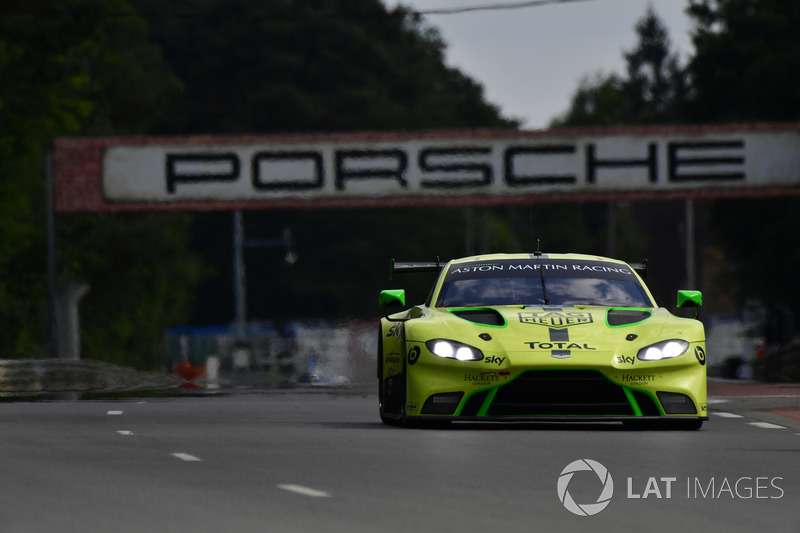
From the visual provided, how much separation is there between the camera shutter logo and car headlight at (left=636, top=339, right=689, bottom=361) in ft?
7.91

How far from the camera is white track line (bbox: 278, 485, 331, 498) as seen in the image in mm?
9930

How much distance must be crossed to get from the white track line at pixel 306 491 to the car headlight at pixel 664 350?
14.5 feet

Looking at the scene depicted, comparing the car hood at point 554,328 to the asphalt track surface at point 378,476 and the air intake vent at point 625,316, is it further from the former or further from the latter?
the asphalt track surface at point 378,476

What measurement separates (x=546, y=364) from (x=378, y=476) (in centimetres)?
318

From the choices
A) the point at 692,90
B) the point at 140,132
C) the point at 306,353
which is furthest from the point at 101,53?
the point at 692,90

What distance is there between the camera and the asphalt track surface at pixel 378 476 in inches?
352

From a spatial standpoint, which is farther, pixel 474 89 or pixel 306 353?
pixel 474 89

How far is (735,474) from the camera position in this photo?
11117mm

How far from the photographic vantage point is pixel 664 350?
46.6 ft

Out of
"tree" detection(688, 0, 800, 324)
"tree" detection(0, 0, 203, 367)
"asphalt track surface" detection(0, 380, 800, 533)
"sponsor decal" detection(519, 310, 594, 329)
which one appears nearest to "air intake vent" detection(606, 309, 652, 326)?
"sponsor decal" detection(519, 310, 594, 329)

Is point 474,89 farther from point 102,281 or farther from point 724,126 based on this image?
point 724,126

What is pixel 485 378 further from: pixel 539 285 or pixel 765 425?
pixel 765 425

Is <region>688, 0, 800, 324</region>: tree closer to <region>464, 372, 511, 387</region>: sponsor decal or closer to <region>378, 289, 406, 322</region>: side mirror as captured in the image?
<region>378, 289, 406, 322</region>: side mirror

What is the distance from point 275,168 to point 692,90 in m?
28.6
